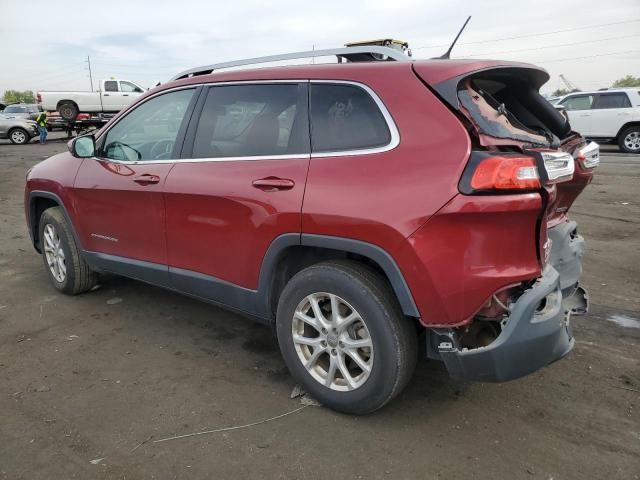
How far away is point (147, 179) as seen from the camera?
3.62 metres

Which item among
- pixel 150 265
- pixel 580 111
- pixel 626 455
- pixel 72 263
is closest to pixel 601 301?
→ pixel 626 455

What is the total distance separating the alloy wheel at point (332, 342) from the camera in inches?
106

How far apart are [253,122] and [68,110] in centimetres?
2489

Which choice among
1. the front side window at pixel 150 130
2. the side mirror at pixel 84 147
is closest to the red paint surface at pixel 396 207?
the front side window at pixel 150 130

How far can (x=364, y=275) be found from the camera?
103 inches

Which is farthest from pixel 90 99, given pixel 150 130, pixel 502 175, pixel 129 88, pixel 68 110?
pixel 502 175

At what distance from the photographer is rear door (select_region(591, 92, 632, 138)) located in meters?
15.2

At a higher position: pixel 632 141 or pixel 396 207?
pixel 396 207

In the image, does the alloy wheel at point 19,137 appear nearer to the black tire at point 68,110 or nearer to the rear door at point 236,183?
the black tire at point 68,110

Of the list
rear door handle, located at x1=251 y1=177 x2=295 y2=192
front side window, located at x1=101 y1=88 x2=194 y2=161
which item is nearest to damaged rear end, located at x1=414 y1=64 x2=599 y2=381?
rear door handle, located at x1=251 y1=177 x2=295 y2=192

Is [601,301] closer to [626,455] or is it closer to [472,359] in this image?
[626,455]

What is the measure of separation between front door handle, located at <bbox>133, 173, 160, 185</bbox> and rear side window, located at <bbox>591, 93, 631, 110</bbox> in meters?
15.6

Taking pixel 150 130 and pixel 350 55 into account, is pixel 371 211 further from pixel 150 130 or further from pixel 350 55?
pixel 150 130

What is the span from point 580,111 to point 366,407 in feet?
52.4
